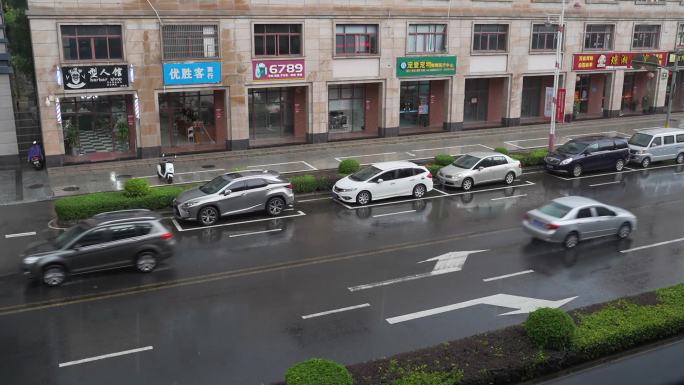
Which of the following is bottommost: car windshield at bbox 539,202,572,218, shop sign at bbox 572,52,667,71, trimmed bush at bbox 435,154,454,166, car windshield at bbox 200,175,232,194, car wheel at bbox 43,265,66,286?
car wheel at bbox 43,265,66,286

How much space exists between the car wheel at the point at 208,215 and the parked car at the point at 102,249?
424 centimetres

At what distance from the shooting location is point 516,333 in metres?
12.8

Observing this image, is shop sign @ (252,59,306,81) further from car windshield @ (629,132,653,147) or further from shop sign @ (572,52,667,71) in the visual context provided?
shop sign @ (572,52,667,71)

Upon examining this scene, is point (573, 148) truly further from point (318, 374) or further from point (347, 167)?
point (318, 374)

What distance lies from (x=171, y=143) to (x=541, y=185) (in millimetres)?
20341

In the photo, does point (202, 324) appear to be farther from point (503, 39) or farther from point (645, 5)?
point (645, 5)

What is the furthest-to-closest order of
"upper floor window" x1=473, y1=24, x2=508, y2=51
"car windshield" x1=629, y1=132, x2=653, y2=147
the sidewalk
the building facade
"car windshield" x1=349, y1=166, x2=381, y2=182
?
"upper floor window" x1=473, y1=24, x2=508, y2=51 → "car windshield" x1=629, y1=132, x2=653, y2=147 → the building facade → the sidewalk → "car windshield" x1=349, y1=166, x2=381, y2=182

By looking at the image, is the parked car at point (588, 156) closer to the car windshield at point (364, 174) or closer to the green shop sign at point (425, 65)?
the car windshield at point (364, 174)

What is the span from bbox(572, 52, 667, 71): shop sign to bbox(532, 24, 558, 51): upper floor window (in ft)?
7.37

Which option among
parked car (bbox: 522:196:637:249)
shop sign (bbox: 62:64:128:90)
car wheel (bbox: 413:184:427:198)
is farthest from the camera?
shop sign (bbox: 62:64:128:90)

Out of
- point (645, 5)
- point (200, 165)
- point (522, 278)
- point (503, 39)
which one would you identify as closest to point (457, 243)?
point (522, 278)

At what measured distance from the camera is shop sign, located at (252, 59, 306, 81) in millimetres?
34875

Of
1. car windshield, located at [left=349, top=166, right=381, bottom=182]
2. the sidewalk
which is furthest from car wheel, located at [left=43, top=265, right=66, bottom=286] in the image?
car windshield, located at [left=349, top=166, right=381, bottom=182]

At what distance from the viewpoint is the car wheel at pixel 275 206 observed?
2427cm
